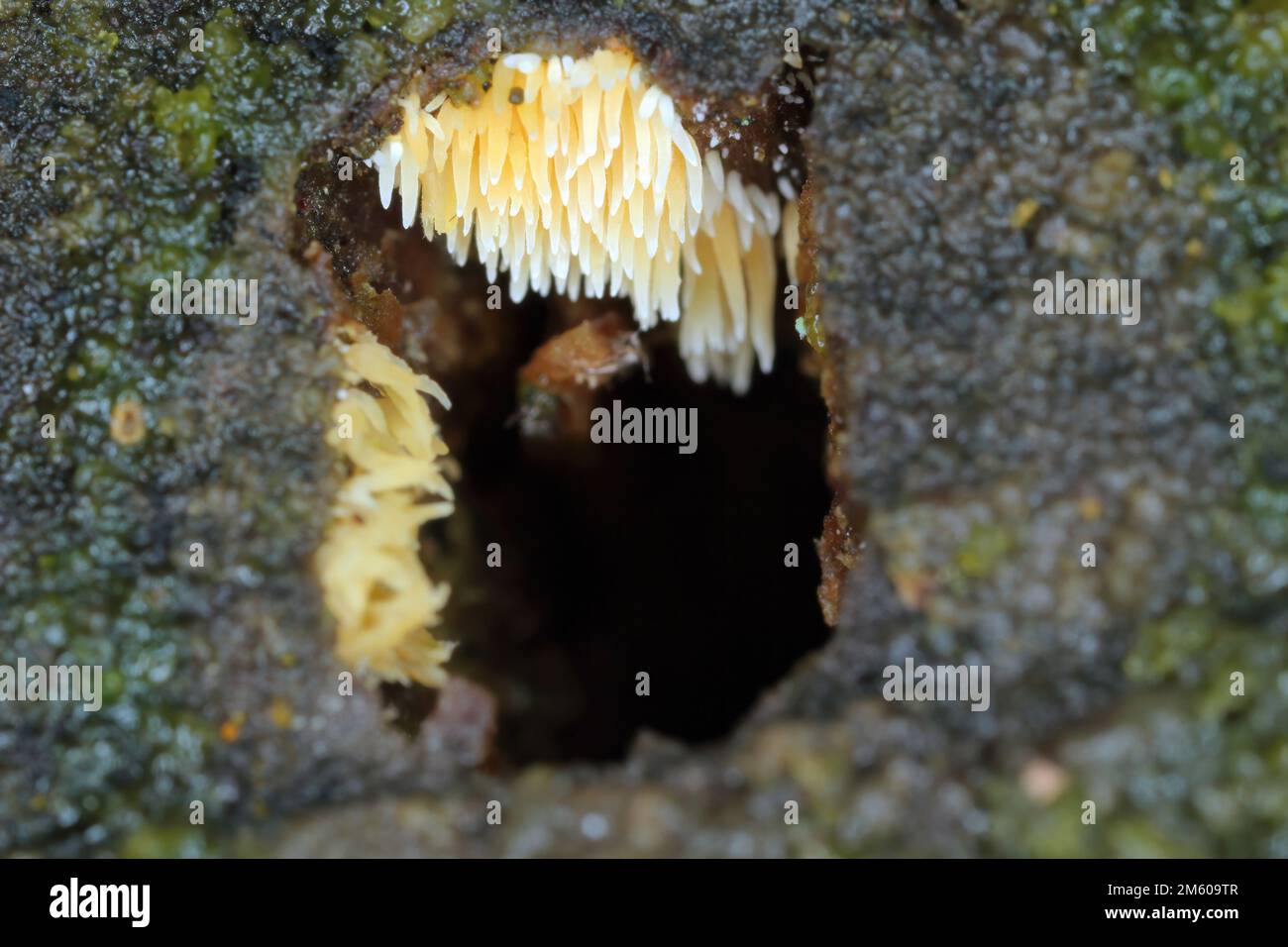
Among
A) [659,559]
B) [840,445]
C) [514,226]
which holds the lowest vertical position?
[659,559]

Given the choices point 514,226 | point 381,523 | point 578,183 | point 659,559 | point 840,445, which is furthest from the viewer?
point 659,559

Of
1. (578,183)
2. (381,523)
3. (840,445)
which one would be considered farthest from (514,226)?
(840,445)

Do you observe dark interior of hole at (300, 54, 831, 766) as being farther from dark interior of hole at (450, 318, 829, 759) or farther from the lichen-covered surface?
the lichen-covered surface

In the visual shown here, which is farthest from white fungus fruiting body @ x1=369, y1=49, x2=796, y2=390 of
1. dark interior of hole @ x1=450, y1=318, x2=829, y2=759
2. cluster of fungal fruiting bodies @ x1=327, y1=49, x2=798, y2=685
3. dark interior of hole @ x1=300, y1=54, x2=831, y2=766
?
dark interior of hole @ x1=450, y1=318, x2=829, y2=759

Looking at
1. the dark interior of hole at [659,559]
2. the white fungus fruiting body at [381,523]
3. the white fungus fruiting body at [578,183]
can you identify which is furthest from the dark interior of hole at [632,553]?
the white fungus fruiting body at [381,523]

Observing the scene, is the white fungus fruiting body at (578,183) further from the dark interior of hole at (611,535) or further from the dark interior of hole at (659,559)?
the dark interior of hole at (659,559)

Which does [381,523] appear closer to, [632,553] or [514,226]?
[514,226]
